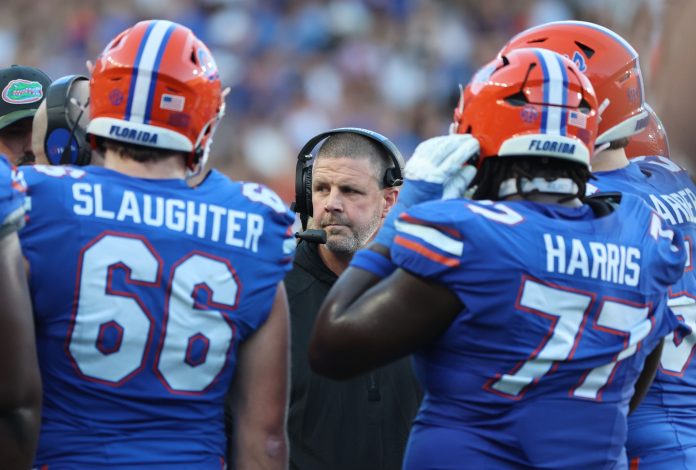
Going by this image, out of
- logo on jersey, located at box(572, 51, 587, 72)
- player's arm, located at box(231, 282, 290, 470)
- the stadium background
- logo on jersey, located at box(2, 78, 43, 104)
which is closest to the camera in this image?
player's arm, located at box(231, 282, 290, 470)

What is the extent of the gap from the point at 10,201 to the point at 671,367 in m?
2.29

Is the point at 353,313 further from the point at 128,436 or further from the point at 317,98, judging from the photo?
the point at 317,98

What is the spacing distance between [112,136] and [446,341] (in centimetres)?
106

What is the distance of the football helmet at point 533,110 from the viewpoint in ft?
9.36

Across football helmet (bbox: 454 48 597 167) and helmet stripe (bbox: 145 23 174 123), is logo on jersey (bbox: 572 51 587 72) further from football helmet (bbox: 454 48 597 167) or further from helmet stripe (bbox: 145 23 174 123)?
helmet stripe (bbox: 145 23 174 123)

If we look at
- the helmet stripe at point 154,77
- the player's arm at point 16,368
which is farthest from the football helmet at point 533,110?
the player's arm at point 16,368

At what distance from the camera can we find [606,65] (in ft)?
12.4

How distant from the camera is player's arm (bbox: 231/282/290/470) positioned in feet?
9.54

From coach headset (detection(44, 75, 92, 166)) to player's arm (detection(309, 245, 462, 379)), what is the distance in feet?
3.14

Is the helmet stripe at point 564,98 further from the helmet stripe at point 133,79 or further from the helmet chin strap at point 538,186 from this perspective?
the helmet stripe at point 133,79

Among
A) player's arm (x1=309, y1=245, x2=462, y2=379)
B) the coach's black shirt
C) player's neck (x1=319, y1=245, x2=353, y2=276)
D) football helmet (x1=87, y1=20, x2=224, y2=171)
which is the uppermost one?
football helmet (x1=87, y1=20, x2=224, y2=171)

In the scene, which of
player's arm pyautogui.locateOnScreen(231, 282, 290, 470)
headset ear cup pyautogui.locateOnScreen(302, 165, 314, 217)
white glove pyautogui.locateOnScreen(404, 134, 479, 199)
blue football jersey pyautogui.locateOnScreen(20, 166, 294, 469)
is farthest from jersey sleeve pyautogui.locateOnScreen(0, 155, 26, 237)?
headset ear cup pyautogui.locateOnScreen(302, 165, 314, 217)

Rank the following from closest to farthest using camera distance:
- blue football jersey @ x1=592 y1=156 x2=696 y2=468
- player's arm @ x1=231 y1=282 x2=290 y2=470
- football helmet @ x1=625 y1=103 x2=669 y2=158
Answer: player's arm @ x1=231 y1=282 x2=290 y2=470, blue football jersey @ x1=592 y1=156 x2=696 y2=468, football helmet @ x1=625 y1=103 x2=669 y2=158

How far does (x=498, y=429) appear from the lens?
2.73m
